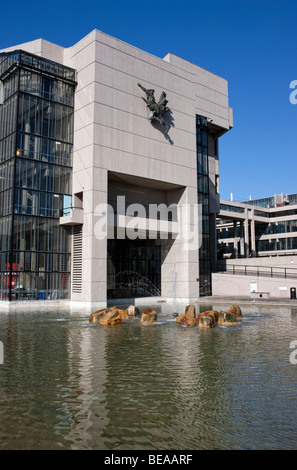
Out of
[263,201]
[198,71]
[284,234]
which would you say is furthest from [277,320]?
[263,201]

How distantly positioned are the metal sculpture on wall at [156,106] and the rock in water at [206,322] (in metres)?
22.8

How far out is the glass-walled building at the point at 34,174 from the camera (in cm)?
3130

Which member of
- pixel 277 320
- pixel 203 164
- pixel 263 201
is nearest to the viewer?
pixel 277 320

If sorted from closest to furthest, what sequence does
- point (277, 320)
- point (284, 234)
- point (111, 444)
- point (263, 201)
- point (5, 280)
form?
point (111, 444) < point (277, 320) < point (5, 280) < point (284, 234) < point (263, 201)

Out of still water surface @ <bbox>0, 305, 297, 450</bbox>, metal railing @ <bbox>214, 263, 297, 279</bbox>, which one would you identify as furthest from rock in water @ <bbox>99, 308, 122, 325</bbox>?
metal railing @ <bbox>214, 263, 297, 279</bbox>

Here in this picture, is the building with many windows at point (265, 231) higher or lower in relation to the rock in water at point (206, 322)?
higher

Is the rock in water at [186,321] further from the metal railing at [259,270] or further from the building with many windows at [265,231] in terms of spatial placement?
the building with many windows at [265,231]

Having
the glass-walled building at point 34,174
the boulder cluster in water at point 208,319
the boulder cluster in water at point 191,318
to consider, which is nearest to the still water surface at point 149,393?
the boulder cluster in water at point 208,319

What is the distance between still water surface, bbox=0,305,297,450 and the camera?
607 centimetres

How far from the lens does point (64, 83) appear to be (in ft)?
115

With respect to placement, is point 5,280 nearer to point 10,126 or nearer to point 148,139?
point 10,126

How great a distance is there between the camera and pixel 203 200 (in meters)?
44.0

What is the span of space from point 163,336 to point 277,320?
23.5 feet

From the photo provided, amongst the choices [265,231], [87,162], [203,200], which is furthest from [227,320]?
[265,231]
